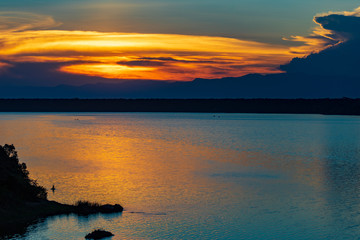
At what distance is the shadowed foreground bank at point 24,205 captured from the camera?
1062 inches

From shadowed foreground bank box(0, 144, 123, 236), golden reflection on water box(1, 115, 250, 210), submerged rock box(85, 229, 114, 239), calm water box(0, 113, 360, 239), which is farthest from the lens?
golden reflection on water box(1, 115, 250, 210)

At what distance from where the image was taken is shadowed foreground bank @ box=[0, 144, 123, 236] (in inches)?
1062

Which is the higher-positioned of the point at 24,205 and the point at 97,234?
the point at 24,205

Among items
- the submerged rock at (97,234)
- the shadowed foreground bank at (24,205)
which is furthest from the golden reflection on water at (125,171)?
the submerged rock at (97,234)

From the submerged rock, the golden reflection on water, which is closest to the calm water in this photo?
the golden reflection on water

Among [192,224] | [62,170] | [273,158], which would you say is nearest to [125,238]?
[192,224]

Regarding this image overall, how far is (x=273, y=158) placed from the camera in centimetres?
6669

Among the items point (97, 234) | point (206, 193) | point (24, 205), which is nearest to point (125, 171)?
point (206, 193)

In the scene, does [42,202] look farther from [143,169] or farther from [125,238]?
[143,169]

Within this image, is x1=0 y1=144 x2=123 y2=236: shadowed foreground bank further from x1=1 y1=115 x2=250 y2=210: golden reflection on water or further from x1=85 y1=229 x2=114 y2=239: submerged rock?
x1=85 y1=229 x2=114 y2=239: submerged rock

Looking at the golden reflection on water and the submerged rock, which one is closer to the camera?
the submerged rock

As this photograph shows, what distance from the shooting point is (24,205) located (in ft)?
95.5

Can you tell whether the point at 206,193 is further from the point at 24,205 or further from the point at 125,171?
the point at 24,205

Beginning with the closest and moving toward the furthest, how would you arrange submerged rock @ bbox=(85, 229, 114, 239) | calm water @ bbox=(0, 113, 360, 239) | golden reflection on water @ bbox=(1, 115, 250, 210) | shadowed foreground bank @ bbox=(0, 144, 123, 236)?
submerged rock @ bbox=(85, 229, 114, 239)
shadowed foreground bank @ bbox=(0, 144, 123, 236)
calm water @ bbox=(0, 113, 360, 239)
golden reflection on water @ bbox=(1, 115, 250, 210)
